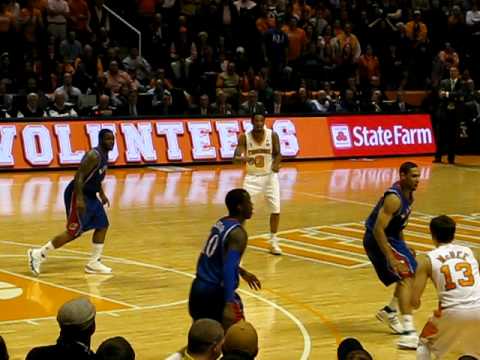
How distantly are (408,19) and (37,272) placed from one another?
20.9m

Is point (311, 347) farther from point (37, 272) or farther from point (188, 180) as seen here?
point (188, 180)

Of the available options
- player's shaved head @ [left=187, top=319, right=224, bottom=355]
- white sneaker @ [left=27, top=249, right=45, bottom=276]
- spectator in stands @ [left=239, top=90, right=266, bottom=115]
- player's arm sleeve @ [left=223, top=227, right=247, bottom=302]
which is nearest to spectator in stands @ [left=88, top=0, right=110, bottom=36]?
spectator in stands @ [left=239, top=90, right=266, bottom=115]

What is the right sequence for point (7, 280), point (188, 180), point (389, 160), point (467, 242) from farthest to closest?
1. point (389, 160)
2. point (188, 180)
3. point (467, 242)
4. point (7, 280)

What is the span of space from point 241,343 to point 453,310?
10.3 ft

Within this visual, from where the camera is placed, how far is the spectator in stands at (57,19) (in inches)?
1035

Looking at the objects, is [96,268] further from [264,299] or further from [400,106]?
[400,106]

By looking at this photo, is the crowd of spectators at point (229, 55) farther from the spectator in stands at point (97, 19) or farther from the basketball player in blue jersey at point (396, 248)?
the basketball player in blue jersey at point (396, 248)

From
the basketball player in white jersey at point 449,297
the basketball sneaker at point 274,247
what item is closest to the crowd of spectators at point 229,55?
the basketball sneaker at point 274,247

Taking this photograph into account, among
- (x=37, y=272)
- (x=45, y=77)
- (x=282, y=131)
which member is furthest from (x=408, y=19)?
(x=37, y=272)

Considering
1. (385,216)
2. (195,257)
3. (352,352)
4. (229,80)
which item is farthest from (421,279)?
(229,80)

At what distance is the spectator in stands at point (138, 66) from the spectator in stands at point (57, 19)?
60.8 inches

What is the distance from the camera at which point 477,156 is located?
93.3 feet

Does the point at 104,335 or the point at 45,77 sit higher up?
the point at 45,77

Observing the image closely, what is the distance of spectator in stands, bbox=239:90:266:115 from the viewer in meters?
25.8
